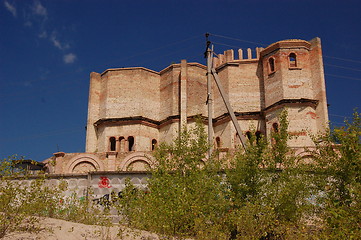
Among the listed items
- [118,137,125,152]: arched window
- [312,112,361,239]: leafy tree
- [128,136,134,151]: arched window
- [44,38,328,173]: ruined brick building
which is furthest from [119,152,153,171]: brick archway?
[312,112,361,239]: leafy tree

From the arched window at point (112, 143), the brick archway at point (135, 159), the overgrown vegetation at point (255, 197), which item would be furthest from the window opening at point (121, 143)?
the overgrown vegetation at point (255, 197)

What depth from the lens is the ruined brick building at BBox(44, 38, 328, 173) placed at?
24453mm

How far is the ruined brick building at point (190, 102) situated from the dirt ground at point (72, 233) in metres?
11.4

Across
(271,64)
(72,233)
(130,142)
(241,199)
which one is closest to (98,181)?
(72,233)

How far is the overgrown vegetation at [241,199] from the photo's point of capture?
10.4 m

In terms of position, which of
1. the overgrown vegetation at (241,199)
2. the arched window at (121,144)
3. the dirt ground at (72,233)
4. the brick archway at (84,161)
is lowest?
the dirt ground at (72,233)

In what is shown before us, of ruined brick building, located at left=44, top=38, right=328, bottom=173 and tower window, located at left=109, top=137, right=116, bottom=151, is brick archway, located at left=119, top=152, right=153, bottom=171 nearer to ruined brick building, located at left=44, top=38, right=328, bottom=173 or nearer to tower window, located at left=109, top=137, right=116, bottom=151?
ruined brick building, located at left=44, top=38, right=328, bottom=173

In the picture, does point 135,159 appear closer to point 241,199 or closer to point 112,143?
point 112,143

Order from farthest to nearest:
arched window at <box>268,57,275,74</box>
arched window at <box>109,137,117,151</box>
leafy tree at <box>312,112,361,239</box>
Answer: arched window at <box>109,137,117,151</box> < arched window at <box>268,57,275,74</box> < leafy tree at <box>312,112,361,239</box>

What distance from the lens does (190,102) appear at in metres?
28.2

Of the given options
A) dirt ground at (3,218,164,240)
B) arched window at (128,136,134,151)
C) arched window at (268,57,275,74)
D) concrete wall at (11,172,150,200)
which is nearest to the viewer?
dirt ground at (3,218,164,240)

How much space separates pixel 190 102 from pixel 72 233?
17.6 meters

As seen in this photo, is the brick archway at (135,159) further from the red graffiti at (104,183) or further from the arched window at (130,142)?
the red graffiti at (104,183)

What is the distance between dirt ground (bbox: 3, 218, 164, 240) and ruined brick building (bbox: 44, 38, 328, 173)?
1143cm
